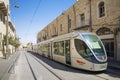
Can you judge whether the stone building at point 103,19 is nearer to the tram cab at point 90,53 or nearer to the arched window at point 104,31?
the arched window at point 104,31

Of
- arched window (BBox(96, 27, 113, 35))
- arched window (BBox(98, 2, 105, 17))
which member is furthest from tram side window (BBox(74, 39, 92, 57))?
arched window (BBox(98, 2, 105, 17))

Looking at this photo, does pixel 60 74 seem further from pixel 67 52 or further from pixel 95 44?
pixel 67 52

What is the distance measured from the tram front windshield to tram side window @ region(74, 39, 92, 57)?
1.02ft

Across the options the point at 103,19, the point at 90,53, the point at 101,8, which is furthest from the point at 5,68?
the point at 101,8

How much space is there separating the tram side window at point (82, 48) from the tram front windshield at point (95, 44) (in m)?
0.31

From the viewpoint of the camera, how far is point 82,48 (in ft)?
36.4

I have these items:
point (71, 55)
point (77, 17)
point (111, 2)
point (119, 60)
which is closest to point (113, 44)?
point (119, 60)

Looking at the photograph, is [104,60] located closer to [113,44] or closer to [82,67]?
[82,67]

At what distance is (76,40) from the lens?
38.6 feet

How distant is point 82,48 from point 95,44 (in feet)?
2.76

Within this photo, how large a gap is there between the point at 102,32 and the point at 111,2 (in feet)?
11.5

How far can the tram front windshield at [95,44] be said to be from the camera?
10727 mm

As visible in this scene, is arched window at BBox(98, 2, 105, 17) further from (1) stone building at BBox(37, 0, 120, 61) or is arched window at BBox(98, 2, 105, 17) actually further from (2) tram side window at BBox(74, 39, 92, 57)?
(2) tram side window at BBox(74, 39, 92, 57)

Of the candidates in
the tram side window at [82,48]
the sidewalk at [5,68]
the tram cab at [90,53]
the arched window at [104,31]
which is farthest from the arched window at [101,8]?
the sidewalk at [5,68]
